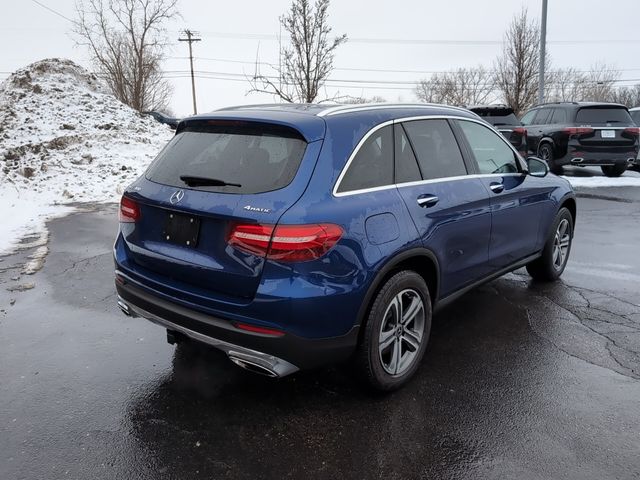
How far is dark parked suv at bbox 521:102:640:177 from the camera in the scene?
12352mm

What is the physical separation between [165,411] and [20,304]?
8.55 ft

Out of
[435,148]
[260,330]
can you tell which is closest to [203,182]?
[260,330]

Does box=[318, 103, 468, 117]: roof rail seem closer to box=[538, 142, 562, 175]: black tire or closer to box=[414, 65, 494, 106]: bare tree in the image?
box=[538, 142, 562, 175]: black tire

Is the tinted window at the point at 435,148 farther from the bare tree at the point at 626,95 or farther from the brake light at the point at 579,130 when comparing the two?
the bare tree at the point at 626,95

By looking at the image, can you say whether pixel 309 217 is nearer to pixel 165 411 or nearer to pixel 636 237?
pixel 165 411

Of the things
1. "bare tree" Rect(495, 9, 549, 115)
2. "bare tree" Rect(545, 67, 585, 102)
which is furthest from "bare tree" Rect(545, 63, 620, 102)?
"bare tree" Rect(495, 9, 549, 115)

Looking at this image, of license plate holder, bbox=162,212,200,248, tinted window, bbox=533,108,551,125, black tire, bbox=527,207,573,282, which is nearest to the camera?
license plate holder, bbox=162,212,200,248

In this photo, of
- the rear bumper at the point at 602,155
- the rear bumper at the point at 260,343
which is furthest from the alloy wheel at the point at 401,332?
the rear bumper at the point at 602,155

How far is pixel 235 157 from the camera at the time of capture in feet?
9.78

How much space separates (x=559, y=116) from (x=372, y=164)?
1199cm

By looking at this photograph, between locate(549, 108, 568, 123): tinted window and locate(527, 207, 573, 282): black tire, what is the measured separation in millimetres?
8690

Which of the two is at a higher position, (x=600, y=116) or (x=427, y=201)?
(x=600, y=116)

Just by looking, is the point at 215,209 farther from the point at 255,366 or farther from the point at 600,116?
the point at 600,116

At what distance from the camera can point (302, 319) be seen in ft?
8.70
